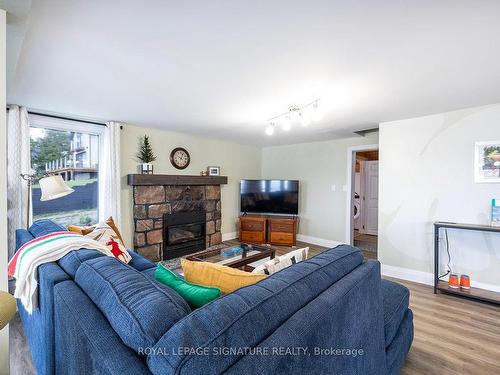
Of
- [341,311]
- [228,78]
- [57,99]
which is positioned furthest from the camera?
[57,99]

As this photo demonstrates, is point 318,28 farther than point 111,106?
No

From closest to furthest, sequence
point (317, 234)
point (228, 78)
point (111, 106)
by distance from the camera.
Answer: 1. point (228, 78)
2. point (111, 106)
3. point (317, 234)

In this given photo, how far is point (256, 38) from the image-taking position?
1.54 m

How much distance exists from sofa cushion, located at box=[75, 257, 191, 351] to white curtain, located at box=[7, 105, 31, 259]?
8.44ft

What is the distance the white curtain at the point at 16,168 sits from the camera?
112 inches

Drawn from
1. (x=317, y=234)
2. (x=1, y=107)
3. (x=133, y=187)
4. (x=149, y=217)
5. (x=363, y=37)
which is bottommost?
(x=317, y=234)

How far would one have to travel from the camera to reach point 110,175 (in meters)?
3.61

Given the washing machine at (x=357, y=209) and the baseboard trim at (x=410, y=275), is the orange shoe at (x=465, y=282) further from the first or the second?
the washing machine at (x=357, y=209)

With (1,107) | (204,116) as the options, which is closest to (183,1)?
(1,107)

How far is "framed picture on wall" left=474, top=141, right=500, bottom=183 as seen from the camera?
2.82 metres

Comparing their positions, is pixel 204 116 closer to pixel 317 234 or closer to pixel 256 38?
pixel 256 38

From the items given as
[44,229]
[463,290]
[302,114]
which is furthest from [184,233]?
[463,290]

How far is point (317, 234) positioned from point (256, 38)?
14.5 ft

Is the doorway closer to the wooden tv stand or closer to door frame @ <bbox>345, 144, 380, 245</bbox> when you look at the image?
door frame @ <bbox>345, 144, 380, 245</bbox>
